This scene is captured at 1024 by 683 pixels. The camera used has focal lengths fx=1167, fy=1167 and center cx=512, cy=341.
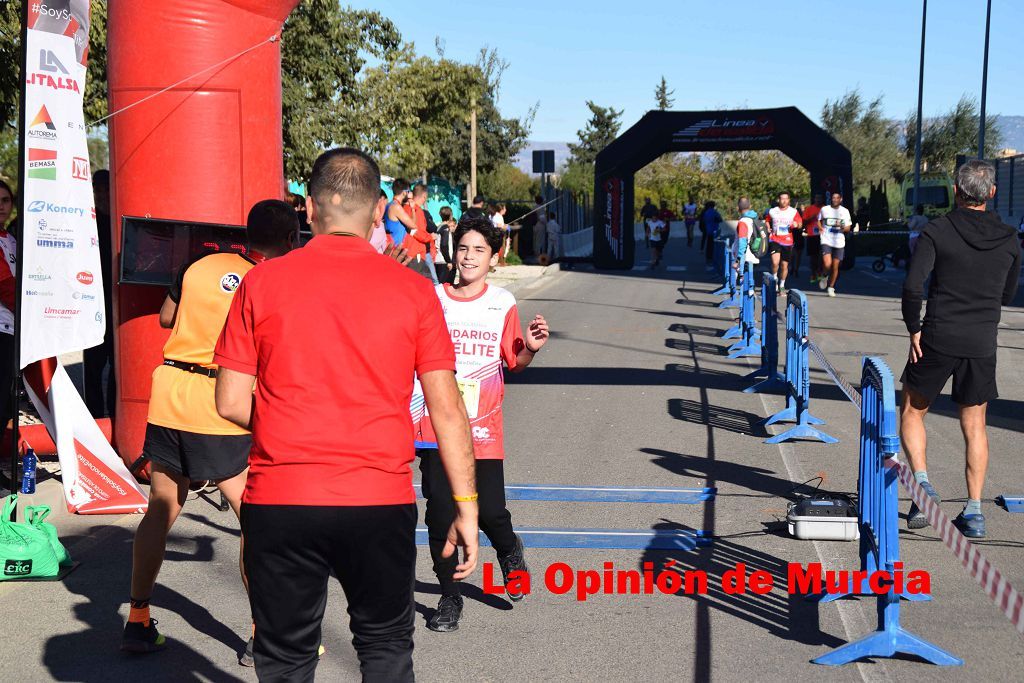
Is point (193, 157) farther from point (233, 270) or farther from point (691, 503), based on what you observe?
point (691, 503)

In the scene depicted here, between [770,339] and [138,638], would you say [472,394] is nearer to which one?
[138,638]

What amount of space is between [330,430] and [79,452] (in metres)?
4.04

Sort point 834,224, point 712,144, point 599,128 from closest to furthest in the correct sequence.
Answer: point 834,224, point 712,144, point 599,128

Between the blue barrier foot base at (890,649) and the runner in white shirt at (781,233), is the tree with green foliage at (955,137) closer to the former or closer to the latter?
the runner in white shirt at (781,233)

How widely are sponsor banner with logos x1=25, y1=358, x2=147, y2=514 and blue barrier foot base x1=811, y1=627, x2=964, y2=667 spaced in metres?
4.08

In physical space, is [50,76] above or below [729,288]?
above

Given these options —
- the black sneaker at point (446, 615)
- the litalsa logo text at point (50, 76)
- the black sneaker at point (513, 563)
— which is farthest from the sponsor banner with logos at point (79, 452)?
the black sneaker at point (513, 563)

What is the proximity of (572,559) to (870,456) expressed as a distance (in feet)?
5.44

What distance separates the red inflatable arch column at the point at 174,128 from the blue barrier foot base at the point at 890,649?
14.8ft

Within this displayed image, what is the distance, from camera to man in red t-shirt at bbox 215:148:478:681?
295 cm

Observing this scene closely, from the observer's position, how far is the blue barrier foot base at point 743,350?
14.2 meters

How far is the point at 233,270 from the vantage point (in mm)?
4676

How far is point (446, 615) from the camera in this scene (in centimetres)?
504

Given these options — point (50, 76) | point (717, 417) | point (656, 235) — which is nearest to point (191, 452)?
point (50, 76)
